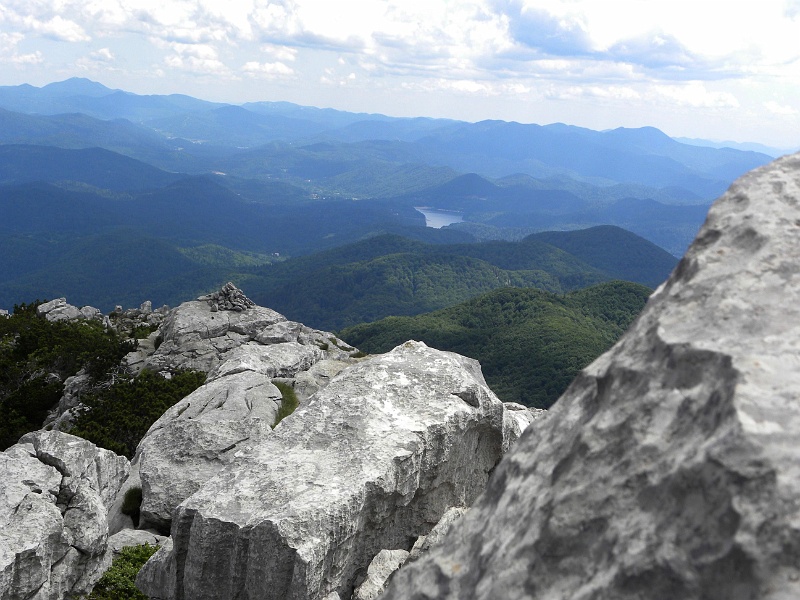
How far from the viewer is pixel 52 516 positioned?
1420 cm

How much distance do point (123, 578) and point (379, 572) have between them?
7.51m

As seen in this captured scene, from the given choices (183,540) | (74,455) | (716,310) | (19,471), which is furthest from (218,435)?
(716,310)

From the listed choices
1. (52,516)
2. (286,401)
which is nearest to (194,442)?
(52,516)

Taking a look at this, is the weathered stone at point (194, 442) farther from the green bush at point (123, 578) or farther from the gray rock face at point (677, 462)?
the gray rock face at point (677, 462)

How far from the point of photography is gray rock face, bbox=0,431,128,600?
12.8 meters

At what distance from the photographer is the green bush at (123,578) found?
14.4 meters

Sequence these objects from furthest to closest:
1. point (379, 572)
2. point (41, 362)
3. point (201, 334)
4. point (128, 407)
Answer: point (201, 334), point (41, 362), point (128, 407), point (379, 572)

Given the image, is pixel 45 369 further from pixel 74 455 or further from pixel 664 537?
pixel 664 537

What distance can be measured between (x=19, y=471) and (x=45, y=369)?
29.9 meters

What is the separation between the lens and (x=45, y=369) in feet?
138

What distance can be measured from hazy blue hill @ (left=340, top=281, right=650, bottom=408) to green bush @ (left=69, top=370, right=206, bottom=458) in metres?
79.3

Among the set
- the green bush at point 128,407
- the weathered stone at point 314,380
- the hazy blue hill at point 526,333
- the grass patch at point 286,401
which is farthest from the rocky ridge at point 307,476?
the hazy blue hill at point 526,333

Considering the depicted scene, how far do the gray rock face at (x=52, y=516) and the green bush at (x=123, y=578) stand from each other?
0.77ft

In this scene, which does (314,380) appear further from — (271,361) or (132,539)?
(132,539)
